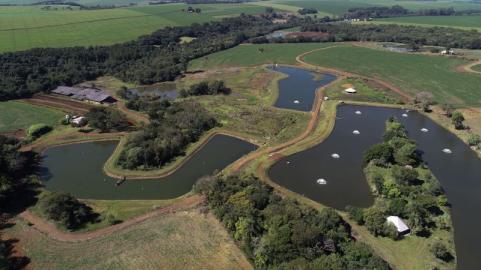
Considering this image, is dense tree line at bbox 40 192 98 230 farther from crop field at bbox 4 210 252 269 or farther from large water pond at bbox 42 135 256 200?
large water pond at bbox 42 135 256 200

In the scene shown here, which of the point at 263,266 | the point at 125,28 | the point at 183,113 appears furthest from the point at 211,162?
the point at 125,28

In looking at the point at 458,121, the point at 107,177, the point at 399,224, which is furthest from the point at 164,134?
the point at 458,121

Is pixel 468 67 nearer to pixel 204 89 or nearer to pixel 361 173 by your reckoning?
pixel 361 173

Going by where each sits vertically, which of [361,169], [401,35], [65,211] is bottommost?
[65,211]

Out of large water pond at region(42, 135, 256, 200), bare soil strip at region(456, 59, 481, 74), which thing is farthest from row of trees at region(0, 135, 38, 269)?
bare soil strip at region(456, 59, 481, 74)

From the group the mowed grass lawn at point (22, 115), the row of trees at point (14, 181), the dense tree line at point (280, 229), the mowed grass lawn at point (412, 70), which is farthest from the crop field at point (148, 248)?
the mowed grass lawn at point (412, 70)

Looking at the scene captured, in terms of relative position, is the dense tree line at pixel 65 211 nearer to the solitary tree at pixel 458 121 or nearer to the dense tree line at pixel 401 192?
the dense tree line at pixel 401 192

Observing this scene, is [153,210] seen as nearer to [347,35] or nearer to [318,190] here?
[318,190]
